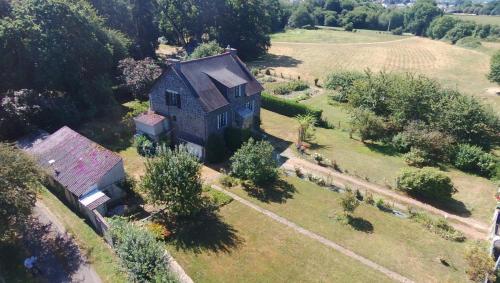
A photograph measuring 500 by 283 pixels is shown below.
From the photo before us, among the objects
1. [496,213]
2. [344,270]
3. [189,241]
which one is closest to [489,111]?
[496,213]

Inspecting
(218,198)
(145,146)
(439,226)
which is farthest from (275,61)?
(439,226)

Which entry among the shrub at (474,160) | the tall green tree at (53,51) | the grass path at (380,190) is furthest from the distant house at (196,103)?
the shrub at (474,160)

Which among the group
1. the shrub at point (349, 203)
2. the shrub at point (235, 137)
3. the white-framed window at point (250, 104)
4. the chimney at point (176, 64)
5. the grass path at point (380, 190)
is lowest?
the grass path at point (380, 190)

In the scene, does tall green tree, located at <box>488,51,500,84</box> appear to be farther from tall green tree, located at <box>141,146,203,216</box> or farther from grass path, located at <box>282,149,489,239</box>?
tall green tree, located at <box>141,146,203,216</box>

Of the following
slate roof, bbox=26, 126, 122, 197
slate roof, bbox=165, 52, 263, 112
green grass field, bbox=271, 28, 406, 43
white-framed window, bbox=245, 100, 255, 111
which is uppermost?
slate roof, bbox=165, 52, 263, 112

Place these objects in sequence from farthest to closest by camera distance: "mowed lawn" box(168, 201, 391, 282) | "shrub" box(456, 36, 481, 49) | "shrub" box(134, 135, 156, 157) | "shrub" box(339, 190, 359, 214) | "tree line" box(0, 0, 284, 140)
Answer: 1. "shrub" box(456, 36, 481, 49)
2. "tree line" box(0, 0, 284, 140)
3. "shrub" box(134, 135, 156, 157)
4. "shrub" box(339, 190, 359, 214)
5. "mowed lawn" box(168, 201, 391, 282)

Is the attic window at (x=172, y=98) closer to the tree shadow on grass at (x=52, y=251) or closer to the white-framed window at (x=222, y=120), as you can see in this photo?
the white-framed window at (x=222, y=120)

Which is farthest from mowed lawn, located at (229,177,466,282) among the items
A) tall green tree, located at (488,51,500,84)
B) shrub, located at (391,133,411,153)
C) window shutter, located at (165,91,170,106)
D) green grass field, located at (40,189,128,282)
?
tall green tree, located at (488,51,500,84)
